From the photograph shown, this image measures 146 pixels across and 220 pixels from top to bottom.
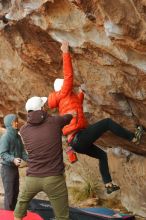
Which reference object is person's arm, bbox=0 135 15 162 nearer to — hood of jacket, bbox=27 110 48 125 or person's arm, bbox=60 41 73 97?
person's arm, bbox=60 41 73 97

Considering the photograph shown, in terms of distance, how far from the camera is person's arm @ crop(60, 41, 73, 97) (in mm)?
7469

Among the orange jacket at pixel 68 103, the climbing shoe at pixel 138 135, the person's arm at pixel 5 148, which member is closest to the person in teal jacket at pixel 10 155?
the person's arm at pixel 5 148

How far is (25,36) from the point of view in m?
8.52

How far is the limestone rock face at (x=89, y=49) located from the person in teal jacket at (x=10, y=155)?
1.22 meters

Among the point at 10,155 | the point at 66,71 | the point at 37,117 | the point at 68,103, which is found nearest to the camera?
the point at 37,117

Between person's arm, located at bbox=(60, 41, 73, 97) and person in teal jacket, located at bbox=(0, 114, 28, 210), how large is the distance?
1.22 metres

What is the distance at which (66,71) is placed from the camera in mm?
7480

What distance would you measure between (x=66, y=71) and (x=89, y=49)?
1.51ft

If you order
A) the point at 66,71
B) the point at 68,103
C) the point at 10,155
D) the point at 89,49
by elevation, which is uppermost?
the point at 89,49

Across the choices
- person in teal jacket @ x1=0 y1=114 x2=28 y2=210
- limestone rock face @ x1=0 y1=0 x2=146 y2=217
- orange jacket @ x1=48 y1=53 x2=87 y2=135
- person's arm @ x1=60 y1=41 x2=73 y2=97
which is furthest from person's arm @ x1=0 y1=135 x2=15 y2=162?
limestone rock face @ x1=0 y1=0 x2=146 y2=217

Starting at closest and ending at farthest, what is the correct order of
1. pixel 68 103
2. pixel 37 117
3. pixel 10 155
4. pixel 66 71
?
pixel 37 117 → pixel 66 71 → pixel 68 103 → pixel 10 155

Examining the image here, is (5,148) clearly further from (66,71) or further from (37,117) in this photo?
(66,71)

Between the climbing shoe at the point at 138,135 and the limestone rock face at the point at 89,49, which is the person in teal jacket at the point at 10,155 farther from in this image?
the climbing shoe at the point at 138,135

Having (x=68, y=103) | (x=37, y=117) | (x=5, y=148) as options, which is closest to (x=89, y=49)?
(x=68, y=103)
